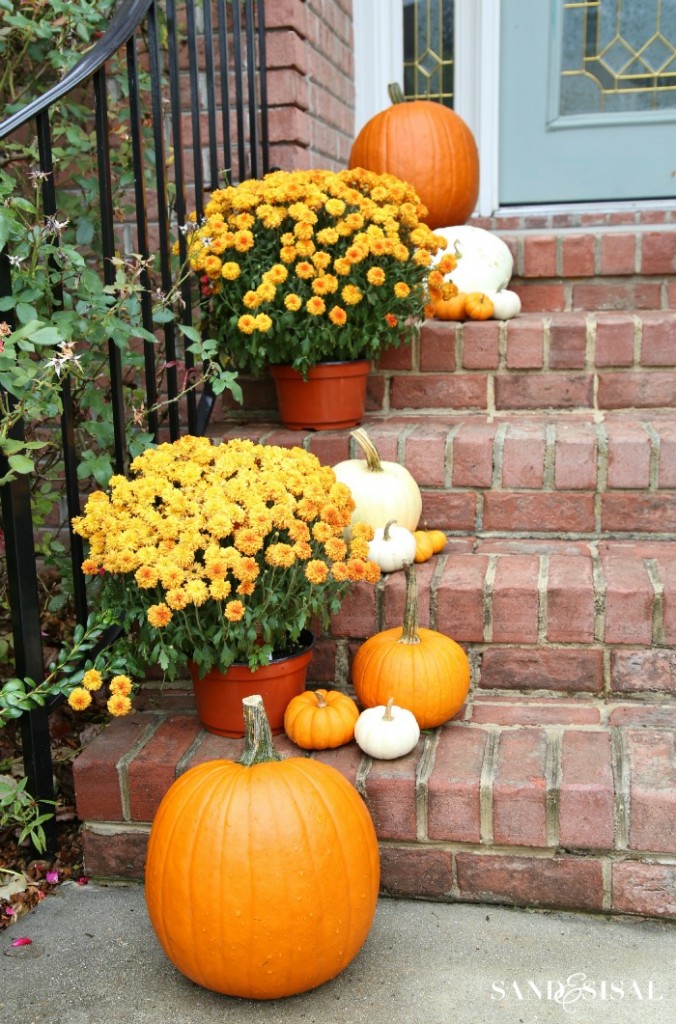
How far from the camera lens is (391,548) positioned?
2117 millimetres

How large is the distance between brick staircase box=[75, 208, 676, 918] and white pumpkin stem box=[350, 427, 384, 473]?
0.20 meters

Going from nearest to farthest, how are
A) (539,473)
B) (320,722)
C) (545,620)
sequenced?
(320,722) < (545,620) < (539,473)

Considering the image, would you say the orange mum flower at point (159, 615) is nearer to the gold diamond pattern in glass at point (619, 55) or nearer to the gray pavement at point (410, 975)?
the gray pavement at point (410, 975)

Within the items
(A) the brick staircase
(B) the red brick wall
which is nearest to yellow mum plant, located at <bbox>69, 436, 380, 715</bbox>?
(A) the brick staircase

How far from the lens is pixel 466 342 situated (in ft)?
8.64

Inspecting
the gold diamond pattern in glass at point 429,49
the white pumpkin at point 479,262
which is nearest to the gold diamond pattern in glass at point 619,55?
the gold diamond pattern in glass at point 429,49

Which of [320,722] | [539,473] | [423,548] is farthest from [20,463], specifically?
[539,473]

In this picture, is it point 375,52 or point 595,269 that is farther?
point 375,52

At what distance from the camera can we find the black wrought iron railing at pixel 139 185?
5.80ft

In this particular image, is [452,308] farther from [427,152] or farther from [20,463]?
[20,463]

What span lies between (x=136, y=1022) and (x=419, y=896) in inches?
20.7

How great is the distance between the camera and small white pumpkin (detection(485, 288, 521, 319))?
2.74 meters

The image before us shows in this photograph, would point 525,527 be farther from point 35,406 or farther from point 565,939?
point 35,406

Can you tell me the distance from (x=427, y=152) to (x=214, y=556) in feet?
6.17
